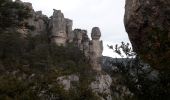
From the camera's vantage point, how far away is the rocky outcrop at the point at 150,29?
8.88 metres

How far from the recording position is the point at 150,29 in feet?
31.2

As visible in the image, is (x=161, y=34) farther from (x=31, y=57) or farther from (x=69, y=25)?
(x=69, y=25)

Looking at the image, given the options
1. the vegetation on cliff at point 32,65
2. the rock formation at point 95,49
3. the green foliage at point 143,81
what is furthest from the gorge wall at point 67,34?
the green foliage at point 143,81

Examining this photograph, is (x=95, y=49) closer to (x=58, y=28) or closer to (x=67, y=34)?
(x=67, y=34)

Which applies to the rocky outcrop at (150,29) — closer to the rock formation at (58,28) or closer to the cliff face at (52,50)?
the cliff face at (52,50)

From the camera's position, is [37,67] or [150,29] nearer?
[150,29]

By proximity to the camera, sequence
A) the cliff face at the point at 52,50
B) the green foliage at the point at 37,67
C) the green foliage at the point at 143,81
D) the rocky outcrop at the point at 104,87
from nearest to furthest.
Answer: the green foliage at the point at 143,81 → the rocky outcrop at the point at 104,87 → the green foliage at the point at 37,67 → the cliff face at the point at 52,50

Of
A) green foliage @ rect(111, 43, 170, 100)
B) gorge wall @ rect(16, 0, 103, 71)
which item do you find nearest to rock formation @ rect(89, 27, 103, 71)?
gorge wall @ rect(16, 0, 103, 71)

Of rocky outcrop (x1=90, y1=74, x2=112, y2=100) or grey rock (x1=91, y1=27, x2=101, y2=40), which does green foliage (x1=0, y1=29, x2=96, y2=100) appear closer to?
rocky outcrop (x1=90, y1=74, x2=112, y2=100)

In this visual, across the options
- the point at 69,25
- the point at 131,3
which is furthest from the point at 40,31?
the point at 131,3

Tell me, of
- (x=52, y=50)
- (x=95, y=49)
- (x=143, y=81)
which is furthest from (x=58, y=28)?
(x=143, y=81)

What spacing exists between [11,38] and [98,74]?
55.6 feet

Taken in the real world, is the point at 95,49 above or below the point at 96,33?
below

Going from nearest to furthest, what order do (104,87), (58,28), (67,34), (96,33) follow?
(104,87) → (58,28) → (67,34) → (96,33)
